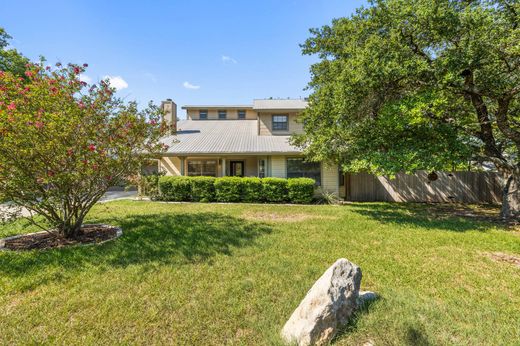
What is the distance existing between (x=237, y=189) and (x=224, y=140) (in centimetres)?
452

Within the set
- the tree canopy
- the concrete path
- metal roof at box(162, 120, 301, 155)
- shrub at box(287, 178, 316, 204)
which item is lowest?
the concrete path

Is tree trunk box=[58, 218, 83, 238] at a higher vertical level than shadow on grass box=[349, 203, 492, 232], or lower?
higher

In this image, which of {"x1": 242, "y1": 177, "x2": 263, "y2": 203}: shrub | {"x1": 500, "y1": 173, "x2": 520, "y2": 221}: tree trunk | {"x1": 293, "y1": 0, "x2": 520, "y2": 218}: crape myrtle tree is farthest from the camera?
{"x1": 242, "y1": 177, "x2": 263, "y2": 203}: shrub

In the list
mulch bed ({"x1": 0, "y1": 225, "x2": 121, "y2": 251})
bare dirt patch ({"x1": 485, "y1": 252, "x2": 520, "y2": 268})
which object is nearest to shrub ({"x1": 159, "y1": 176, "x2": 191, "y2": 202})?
mulch bed ({"x1": 0, "y1": 225, "x2": 121, "y2": 251})

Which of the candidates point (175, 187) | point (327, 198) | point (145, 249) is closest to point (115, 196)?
point (175, 187)

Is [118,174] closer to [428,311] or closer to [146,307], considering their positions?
[146,307]

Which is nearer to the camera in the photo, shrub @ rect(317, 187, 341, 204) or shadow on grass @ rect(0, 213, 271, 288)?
shadow on grass @ rect(0, 213, 271, 288)

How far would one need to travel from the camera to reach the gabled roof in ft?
48.0

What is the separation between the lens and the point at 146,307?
9.66ft

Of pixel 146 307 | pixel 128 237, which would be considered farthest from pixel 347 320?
pixel 128 237

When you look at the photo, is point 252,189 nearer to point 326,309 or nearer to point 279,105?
point 279,105

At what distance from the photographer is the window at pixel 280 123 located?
1514 centimetres

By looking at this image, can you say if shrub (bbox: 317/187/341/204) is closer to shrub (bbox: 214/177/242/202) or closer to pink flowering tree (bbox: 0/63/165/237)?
shrub (bbox: 214/177/242/202)

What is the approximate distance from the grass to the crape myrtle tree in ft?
9.55
